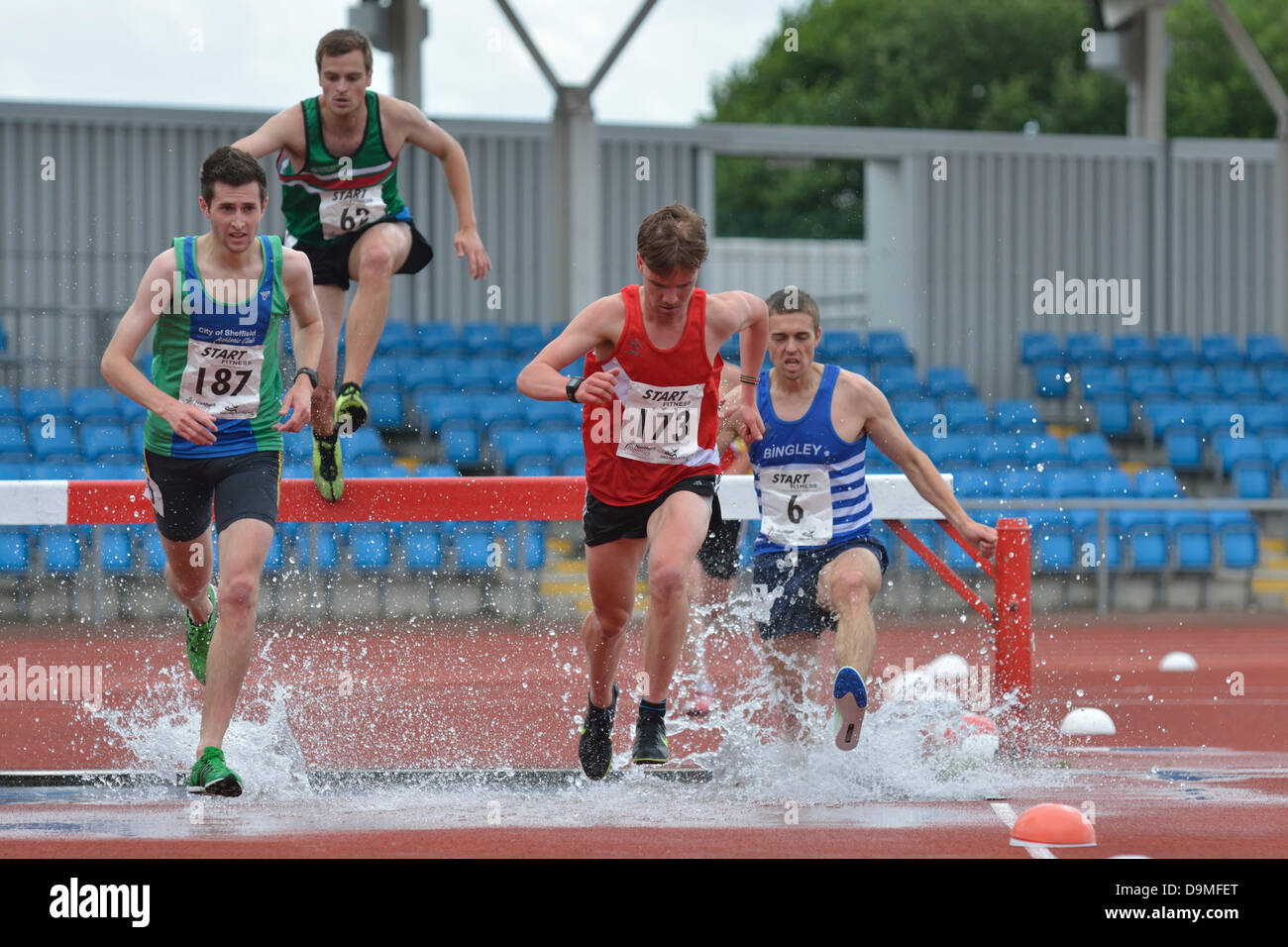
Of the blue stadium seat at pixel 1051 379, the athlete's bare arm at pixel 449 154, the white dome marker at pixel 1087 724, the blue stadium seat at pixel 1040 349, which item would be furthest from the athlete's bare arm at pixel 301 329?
the blue stadium seat at pixel 1040 349

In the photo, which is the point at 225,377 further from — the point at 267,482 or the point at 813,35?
the point at 813,35

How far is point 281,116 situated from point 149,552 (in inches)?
259

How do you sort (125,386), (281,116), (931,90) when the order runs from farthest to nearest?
(931,90) → (281,116) → (125,386)

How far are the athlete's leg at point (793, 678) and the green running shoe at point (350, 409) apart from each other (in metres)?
1.93

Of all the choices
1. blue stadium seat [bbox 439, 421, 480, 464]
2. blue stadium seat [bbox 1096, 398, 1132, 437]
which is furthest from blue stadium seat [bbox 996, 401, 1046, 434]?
blue stadium seat [bbox 439, 421, 480, 464]

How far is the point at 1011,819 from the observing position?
18.9 feet

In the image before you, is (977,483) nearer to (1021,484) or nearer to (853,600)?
(1021,484)

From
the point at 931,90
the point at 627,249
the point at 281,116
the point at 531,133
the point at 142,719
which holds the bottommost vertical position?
the point at 142,719

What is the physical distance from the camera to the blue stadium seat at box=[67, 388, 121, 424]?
47.3 feet

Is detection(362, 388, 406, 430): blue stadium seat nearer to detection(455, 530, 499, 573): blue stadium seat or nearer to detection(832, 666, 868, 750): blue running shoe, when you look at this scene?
detection(455, 530, 499, 573): blue stadium seat

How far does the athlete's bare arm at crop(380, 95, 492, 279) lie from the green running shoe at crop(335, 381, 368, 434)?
0.71 m

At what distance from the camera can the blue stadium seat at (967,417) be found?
16953 millimetres
